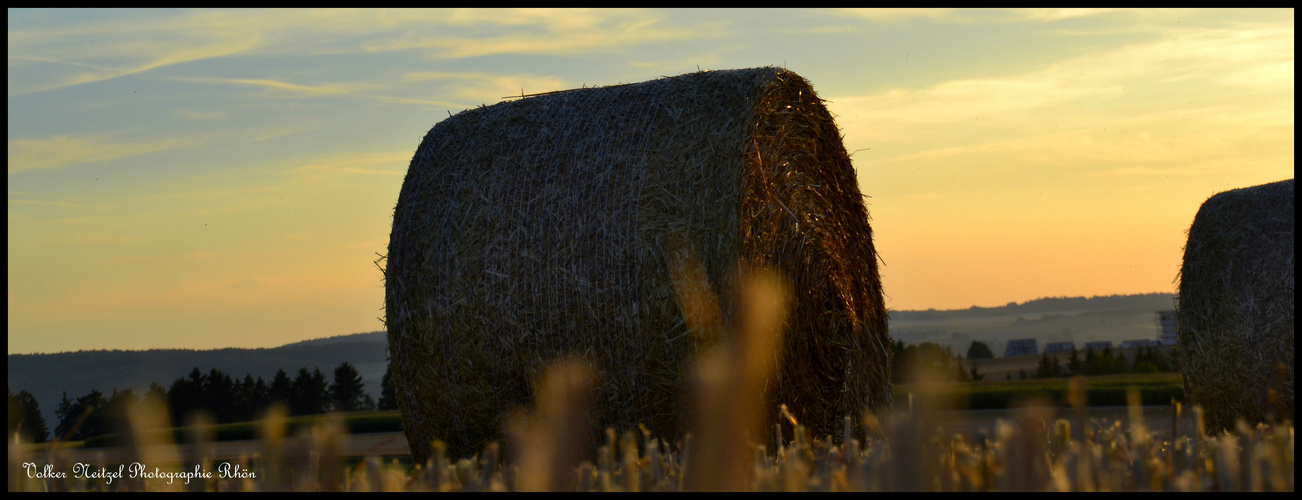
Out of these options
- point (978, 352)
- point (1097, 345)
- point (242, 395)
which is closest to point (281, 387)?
point (242, 395)

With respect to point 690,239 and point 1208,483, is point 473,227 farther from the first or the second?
point 1208,483

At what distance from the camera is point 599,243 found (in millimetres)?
6035

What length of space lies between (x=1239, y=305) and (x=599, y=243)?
6.37m

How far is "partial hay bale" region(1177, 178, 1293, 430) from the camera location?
353 inches

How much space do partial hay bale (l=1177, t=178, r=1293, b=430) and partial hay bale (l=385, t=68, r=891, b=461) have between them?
412 cm

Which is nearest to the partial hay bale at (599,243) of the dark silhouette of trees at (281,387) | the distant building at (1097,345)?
the dark silhouette of trees at (281,387)

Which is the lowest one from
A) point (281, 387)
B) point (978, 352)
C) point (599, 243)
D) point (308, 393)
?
point (978, 352)

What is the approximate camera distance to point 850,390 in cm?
764

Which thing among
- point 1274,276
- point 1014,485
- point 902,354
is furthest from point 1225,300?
point 902,354

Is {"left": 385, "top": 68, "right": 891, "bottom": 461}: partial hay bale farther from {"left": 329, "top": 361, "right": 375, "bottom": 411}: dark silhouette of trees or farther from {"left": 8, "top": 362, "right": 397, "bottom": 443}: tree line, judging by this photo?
{"left": 329, "top": 361, "right": 375, "bottom": 411}: dark silhouette of trees

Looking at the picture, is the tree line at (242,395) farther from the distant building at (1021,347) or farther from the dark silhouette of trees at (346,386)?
the distant building at (1021,347)

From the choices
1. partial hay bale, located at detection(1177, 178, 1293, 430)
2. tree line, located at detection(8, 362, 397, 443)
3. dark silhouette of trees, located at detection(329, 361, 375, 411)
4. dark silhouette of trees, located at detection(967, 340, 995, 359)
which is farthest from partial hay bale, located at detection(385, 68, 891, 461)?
dark silhouette of trees, located at detection(967, 340, 995, 359)

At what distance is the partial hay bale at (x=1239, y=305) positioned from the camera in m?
8.97

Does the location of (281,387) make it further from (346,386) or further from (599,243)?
(599,243)
